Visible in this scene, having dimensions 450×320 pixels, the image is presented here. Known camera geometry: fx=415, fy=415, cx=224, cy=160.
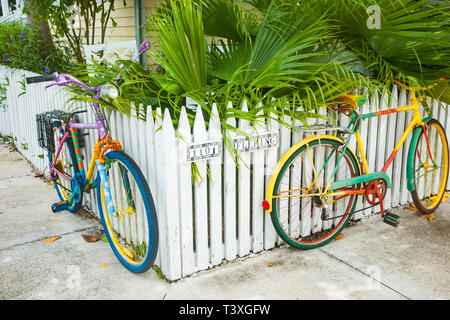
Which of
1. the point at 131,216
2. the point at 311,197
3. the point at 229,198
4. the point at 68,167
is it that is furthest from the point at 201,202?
the point at 68,167

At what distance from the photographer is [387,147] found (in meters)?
3.68

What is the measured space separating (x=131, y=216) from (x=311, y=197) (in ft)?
4.45

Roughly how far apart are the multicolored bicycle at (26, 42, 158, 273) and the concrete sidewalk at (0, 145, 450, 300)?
0.51ft

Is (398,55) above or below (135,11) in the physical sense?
below

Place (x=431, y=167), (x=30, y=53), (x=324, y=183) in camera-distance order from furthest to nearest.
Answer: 1. (x=30, y=53)
2. (x=431, y=167)
3. (x=324, y=183)

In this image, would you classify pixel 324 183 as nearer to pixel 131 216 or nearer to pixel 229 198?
pixel 229 198

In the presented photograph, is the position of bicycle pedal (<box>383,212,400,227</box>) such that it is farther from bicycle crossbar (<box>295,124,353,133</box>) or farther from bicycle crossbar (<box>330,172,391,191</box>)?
bicycle crossbar (<box>295,124,353,133</box>)

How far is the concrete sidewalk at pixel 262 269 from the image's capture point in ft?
8.30

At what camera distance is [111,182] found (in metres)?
3.34

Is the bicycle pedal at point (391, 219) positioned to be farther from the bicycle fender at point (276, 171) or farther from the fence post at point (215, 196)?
the fence post at point (215, 196)

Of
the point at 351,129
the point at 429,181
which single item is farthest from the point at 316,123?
the point at 429,181

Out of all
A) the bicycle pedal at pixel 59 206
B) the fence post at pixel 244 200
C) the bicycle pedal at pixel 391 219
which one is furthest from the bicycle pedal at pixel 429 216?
the bicycle pedal at pixel 59 206
